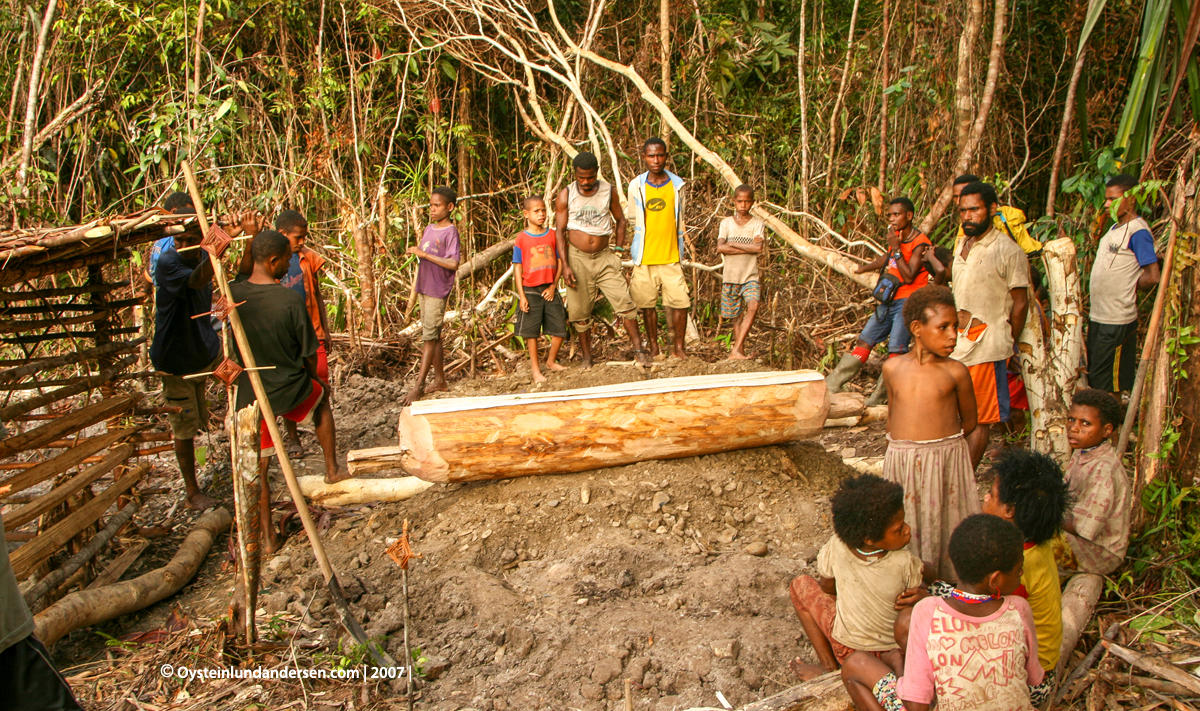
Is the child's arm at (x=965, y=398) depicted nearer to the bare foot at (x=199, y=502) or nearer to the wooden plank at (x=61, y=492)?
the wooden plank at (x=61, y=492)

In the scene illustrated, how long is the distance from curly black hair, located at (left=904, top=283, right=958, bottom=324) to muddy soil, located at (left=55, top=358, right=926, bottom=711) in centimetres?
136

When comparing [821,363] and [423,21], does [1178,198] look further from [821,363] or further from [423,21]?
[423,21]

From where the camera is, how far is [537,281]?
5961 millimetres

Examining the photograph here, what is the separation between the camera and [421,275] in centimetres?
621

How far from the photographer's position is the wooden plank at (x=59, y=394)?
353cm

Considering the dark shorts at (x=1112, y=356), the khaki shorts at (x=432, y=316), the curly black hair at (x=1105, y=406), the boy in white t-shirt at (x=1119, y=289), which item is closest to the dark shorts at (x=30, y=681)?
the curly black hair at (x=1105, y=406)

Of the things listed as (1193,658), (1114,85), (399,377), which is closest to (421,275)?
(399,377)

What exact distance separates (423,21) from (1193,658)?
8.56m

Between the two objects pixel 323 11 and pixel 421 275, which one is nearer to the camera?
pixel 421 275

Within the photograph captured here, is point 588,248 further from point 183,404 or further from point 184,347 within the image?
point 183,404

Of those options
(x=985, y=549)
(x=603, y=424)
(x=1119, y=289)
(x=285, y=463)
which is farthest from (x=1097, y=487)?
(x=285, y=463)

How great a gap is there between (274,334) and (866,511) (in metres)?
3.19

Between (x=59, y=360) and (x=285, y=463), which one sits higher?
(x=59, y=360)

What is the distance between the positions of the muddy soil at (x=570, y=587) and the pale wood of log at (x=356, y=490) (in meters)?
0.08
